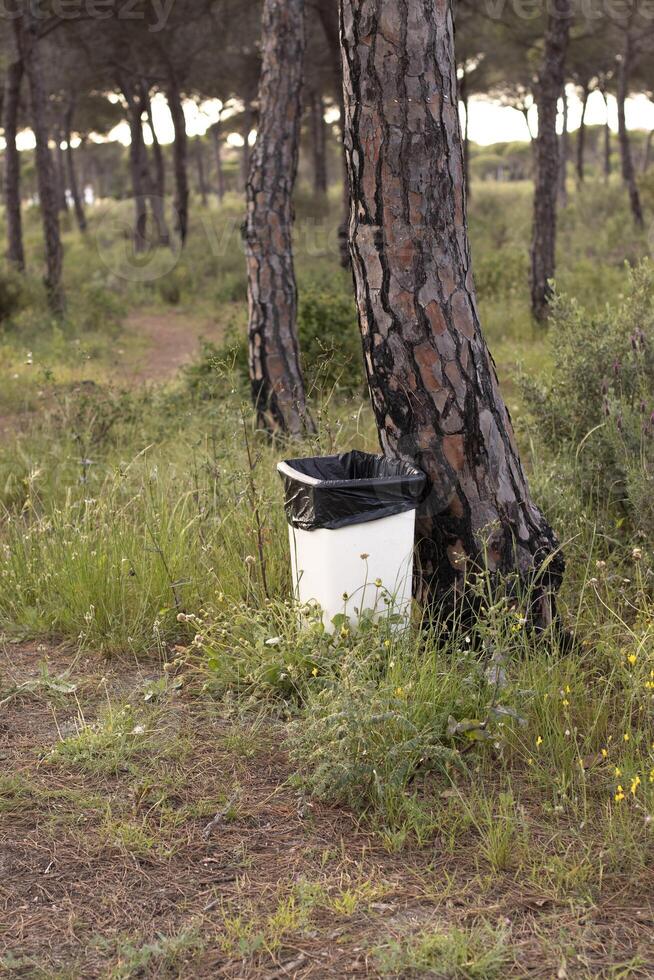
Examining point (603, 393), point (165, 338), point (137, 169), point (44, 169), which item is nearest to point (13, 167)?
point (44, 169)

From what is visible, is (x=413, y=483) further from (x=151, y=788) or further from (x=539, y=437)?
(x=539, y=437)

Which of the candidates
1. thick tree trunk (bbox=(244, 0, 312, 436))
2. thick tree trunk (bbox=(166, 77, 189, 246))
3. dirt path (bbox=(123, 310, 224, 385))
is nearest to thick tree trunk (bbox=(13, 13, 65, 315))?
dirt path (bbox=(123, 310, 224, 385))

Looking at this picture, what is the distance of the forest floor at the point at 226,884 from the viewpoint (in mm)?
2188

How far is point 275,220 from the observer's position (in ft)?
23.1

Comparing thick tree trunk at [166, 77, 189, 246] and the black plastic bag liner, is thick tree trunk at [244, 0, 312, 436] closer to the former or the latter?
the black plastic bag liner

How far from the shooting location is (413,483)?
329cm

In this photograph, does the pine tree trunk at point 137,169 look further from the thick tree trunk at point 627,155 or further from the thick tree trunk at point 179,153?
the thick tree trunk at point 627,155

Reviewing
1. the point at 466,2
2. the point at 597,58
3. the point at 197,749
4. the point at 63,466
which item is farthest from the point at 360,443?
the point at 597,58

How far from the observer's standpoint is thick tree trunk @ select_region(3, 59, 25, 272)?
16.3 m

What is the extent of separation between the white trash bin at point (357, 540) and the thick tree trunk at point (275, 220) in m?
3.55

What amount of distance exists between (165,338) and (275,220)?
650 cm

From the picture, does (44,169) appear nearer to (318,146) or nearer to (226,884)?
(226,884)

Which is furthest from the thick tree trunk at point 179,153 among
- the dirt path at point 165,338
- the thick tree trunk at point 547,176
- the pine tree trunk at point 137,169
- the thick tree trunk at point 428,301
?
the thick tree trunk at point 428,301

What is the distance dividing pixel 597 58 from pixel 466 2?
8.55m
